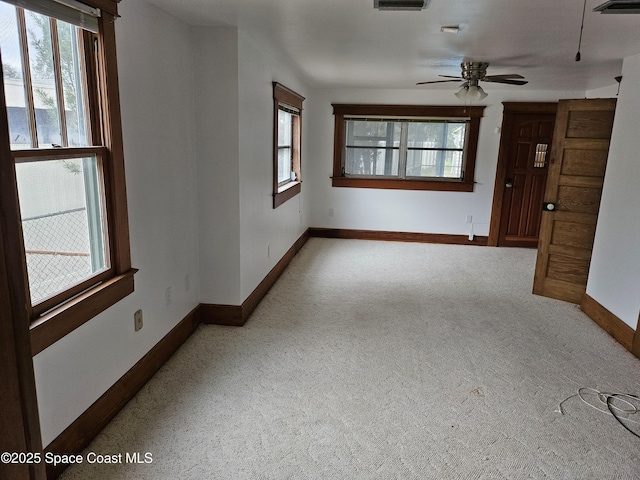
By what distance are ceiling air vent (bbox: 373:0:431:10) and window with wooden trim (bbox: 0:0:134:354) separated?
4.23 feet

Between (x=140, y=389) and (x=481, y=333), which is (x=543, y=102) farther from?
(x=140, y=389)

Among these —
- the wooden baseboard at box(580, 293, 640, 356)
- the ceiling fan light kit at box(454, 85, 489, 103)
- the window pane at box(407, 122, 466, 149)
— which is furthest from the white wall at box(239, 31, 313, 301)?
the wooden baseboard at box(580, 293, 640, 356)

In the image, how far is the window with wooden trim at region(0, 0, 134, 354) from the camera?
164 centimetres

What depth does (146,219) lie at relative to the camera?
8.21 ft

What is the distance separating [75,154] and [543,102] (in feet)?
19.5

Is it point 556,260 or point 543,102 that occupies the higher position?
point 543,102

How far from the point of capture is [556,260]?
418 centimetres

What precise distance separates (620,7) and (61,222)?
283 centimetres

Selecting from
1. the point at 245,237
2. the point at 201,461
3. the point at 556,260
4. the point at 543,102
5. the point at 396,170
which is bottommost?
the point at 201,461

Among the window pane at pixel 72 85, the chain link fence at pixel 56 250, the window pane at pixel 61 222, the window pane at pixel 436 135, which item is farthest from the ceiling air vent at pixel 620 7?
the window pane at pixel 436 135

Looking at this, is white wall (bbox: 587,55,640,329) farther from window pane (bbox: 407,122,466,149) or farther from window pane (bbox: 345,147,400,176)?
window pane (bbox: 345,147,400,176)

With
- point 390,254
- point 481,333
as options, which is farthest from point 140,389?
point 390,254

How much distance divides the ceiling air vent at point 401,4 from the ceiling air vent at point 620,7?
0.83 meters

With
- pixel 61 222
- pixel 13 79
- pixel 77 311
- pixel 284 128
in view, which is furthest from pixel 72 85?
pixel 284 128
